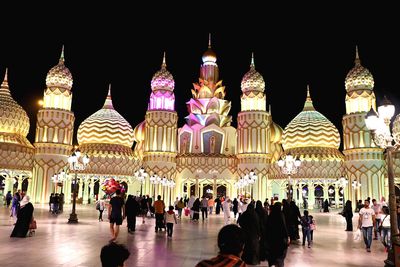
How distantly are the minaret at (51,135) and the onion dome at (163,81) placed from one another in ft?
33.2

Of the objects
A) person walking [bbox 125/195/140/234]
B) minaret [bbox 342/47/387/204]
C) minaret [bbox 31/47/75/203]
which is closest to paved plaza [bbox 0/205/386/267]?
person walking [bbox 125/195/140/234]

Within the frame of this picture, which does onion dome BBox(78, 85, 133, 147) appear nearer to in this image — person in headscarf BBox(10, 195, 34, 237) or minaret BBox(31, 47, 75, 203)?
minaret BBox(31, 47, 75, 203)

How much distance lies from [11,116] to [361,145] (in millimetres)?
35547

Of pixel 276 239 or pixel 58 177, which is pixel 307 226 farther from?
pixel 58 177

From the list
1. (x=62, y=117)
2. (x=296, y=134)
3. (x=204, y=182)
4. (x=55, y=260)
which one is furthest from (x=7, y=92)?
(x=55, y=260)

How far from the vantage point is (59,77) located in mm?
43469

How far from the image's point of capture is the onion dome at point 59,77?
142ft

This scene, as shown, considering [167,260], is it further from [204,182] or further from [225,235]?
[204,182]

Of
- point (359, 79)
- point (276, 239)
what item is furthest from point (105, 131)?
point (276, 239)

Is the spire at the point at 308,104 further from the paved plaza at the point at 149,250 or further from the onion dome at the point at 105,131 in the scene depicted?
the paved plaza at the point at 149,250

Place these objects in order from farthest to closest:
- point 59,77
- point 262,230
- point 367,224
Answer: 1. point 59,77
2. point 367,224
3. point 262,230

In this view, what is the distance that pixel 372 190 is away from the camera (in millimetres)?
39000

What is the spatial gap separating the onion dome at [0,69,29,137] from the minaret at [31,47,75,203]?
3.62 m

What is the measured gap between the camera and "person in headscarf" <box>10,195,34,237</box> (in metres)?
12.3
